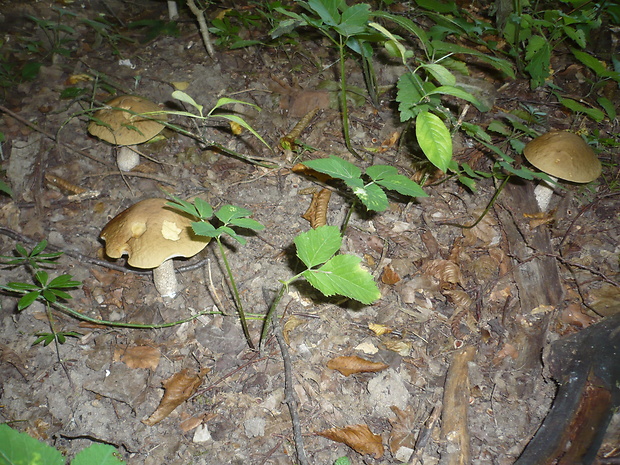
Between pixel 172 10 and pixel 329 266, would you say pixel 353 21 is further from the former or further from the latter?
pixel 172 10

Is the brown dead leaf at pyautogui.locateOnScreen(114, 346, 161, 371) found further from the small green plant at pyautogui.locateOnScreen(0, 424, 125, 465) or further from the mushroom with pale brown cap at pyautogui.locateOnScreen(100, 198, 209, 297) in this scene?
the small green plant at pyautogui.locateOnScreen(0, 424, 125, 465)

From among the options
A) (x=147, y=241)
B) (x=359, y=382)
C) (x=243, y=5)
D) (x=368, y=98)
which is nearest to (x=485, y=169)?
(x=368, y=98)

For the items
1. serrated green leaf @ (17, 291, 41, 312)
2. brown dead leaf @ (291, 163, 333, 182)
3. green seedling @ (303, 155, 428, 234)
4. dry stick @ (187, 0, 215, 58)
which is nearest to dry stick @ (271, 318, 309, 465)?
green seedling @ (303, 155, 428, 234)

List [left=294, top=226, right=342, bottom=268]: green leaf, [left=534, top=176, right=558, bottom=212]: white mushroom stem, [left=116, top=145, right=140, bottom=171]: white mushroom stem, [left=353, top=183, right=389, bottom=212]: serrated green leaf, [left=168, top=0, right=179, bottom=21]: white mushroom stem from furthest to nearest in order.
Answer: [left=168, top=0, right=179, bottom=21]: white mushroom stem, [left=116, top=145, right=140, bottom=171]: white mushroom stem, [left=534, top=176, right=558, bottom=212]: white mushroom stem, [left=353, top=183, right=389, bottom=212]: serrated green leaf, [left=294, top=226, right=342, bottom=268]: green leaf

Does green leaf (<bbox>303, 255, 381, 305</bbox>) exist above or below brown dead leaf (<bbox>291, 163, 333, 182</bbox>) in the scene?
above

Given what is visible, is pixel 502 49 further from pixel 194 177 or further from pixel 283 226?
pixel 194 177

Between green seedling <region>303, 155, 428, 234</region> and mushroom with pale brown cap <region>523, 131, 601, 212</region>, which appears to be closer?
green seedling <region>303, 155, 428, 234</region>

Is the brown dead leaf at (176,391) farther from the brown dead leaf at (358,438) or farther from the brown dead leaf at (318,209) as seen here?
the brown dead leaf at (318,209)

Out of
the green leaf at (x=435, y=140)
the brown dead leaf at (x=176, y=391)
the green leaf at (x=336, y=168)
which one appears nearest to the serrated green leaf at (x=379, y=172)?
the green leaf at (x=336, y=168)
